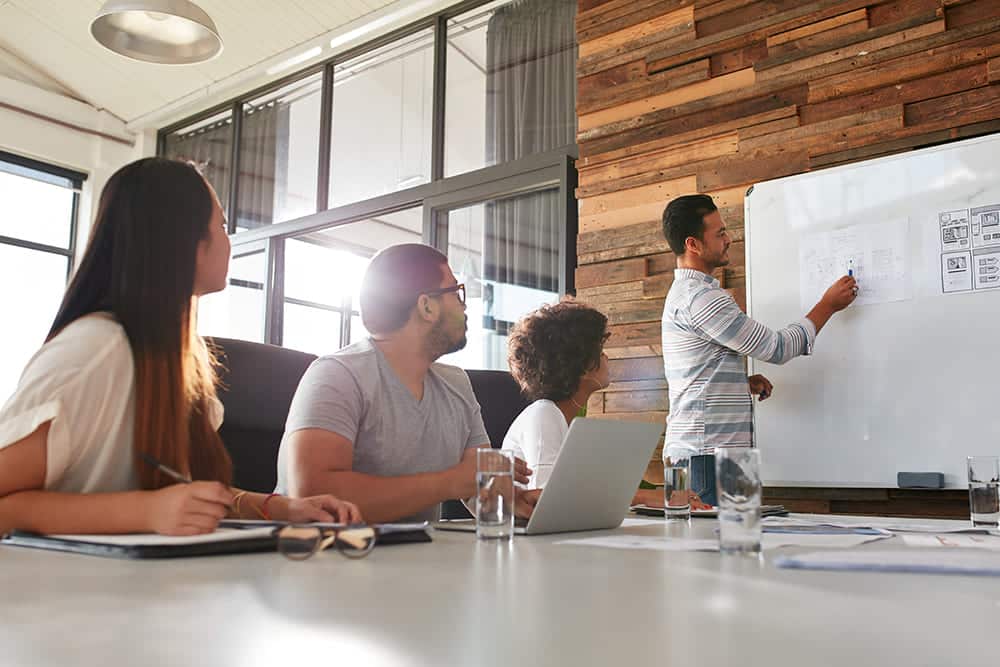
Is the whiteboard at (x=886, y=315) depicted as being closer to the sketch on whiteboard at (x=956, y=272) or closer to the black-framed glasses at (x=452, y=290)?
the sketch on whiteboard at (x=956, y=272)

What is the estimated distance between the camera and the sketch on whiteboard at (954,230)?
2605 millimetres

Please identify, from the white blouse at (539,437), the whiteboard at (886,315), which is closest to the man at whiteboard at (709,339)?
the whiteboard at (886,315)

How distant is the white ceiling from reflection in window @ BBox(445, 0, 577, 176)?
588mm

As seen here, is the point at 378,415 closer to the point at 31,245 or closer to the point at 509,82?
the point at 509,82

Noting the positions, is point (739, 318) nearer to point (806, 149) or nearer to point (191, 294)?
point (806, 149)

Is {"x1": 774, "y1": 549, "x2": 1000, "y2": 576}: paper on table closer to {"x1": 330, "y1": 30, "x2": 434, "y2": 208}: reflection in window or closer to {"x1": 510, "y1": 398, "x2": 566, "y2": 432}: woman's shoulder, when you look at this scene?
{"x1": 510, "y1": 398, "x2": 566, "y2": 432}: woman's shoulder

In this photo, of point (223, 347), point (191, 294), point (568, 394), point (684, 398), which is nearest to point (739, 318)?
point (684, 398)

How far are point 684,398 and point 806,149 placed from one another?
3.33 feet

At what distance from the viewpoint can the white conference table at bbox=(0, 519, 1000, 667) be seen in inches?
16.6

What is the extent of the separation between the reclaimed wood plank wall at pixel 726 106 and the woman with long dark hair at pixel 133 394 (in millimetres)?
2063

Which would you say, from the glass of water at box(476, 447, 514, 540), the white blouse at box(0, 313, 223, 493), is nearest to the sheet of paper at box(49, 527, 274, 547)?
the white blouse at box(0, 313, 223, 493)

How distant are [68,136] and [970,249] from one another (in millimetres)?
5563

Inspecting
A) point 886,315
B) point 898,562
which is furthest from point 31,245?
point 898,562

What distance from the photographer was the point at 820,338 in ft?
9.39
